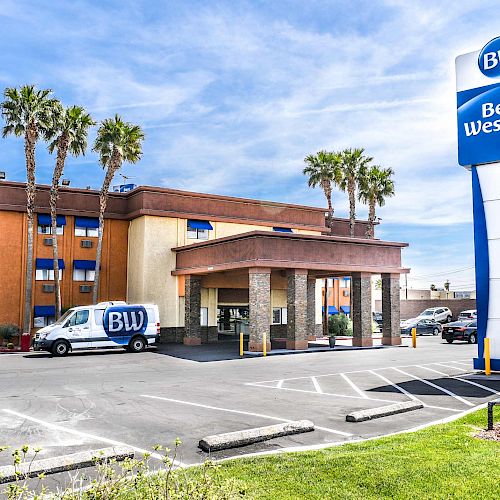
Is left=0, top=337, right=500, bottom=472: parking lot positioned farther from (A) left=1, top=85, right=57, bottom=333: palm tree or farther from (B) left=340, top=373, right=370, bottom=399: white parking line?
(A) left=1, top=85, right=57, bottom=333: palm tree

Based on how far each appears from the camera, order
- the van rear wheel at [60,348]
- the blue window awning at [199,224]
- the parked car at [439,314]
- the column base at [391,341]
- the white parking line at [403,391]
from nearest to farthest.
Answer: the white parking line at [403,391], the van rear wheel at [60,348], the column base at [391,341], the blue window awning at [199,224], the parked car at [439,314]

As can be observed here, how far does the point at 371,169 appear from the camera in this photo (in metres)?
47.5

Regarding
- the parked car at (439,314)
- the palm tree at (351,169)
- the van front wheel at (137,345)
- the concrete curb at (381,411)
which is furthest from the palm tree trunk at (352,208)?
the concrete curb at (381,411)

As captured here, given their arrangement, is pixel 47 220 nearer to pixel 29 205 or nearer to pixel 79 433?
pixel 29 205

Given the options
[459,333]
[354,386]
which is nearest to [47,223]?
[354,386]

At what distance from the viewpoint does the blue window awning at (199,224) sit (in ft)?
114

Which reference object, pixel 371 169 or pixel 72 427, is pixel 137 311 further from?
pixel 371 169

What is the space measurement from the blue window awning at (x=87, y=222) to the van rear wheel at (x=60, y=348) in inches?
421

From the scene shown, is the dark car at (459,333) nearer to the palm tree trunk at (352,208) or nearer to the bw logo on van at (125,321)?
the palm tree trunk at (352,208)

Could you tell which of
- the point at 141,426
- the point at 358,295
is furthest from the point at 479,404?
the point at 358,295

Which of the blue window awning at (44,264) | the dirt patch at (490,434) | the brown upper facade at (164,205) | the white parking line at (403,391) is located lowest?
the white parking line at (403,391)

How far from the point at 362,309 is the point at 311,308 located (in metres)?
6.66

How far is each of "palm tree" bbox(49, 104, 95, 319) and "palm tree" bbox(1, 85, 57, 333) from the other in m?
0.91

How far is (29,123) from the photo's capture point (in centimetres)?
3178
